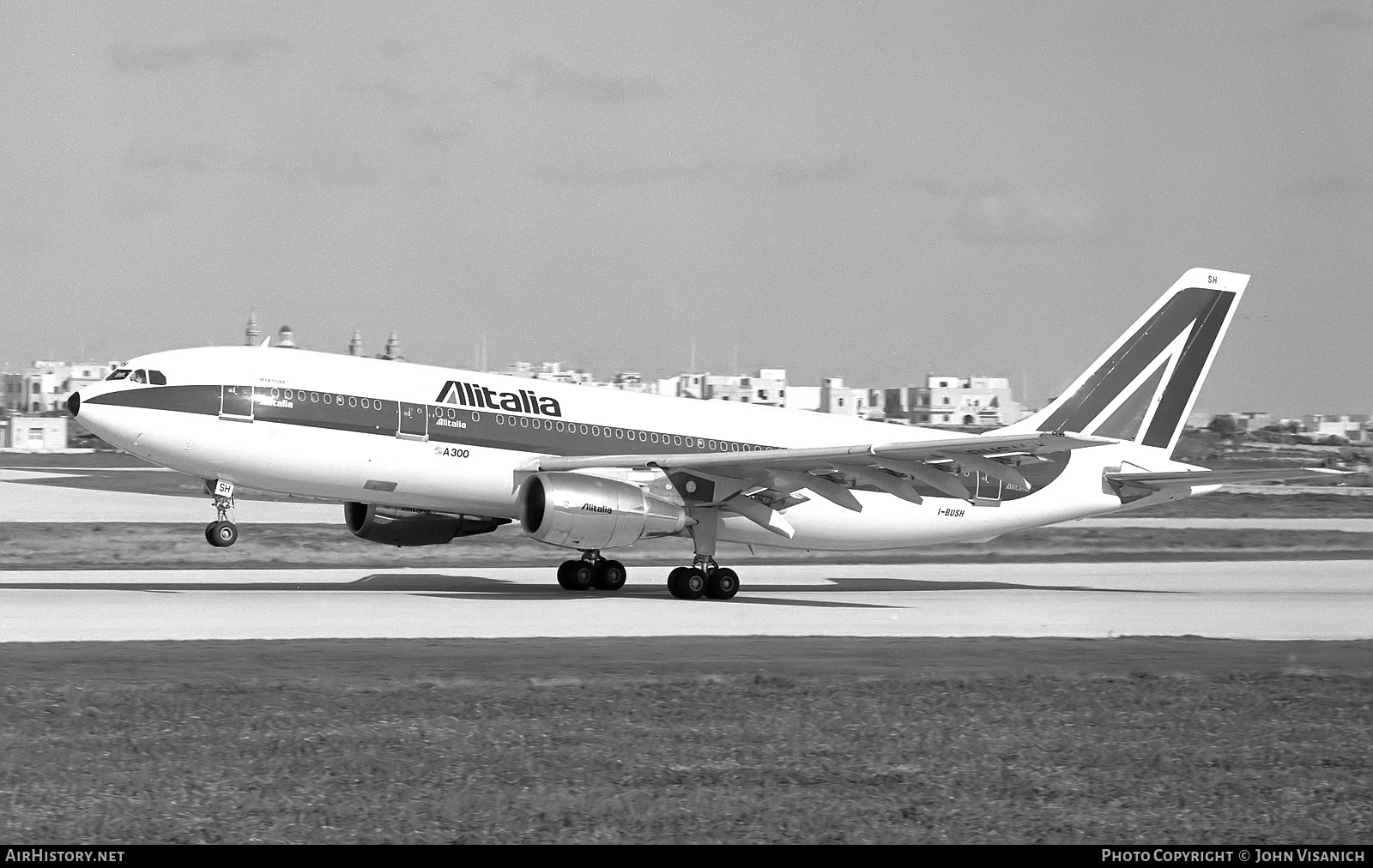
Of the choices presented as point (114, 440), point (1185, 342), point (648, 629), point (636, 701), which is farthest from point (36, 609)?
point (1185, 342)

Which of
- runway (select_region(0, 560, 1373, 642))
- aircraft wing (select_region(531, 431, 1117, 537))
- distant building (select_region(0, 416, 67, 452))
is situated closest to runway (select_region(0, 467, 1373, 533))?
runway (select_region(0, 560, 1373, 642))

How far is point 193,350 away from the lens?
27109mm

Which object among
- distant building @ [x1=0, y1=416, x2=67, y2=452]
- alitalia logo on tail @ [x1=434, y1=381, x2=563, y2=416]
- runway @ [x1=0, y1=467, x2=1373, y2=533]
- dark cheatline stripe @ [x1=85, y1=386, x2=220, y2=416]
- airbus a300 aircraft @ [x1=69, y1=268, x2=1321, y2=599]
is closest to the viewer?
dark cheatline stripe @ [x1=85, y1=386, x2=220, y2=416]

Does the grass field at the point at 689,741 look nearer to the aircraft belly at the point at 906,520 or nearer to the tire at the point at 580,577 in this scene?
the tire at the point at 580,577

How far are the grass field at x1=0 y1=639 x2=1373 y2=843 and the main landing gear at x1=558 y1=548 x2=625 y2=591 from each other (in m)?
11.3

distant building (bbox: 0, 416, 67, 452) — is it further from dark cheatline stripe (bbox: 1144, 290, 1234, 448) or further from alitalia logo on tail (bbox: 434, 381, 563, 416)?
dark cheatline stripe (bbox: 1144, 290, 1234, 448)

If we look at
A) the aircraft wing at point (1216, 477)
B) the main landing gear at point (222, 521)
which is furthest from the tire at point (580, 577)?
the aircraft wing at point (1216, 477)

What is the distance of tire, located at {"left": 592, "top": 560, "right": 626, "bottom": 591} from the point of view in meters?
30.2

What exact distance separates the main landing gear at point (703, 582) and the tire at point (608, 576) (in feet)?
5.24

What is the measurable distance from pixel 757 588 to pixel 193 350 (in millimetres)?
12956

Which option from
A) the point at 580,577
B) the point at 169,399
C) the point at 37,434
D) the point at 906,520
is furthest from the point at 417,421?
the point at 37,434

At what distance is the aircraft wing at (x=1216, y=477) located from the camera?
27.4 meters
